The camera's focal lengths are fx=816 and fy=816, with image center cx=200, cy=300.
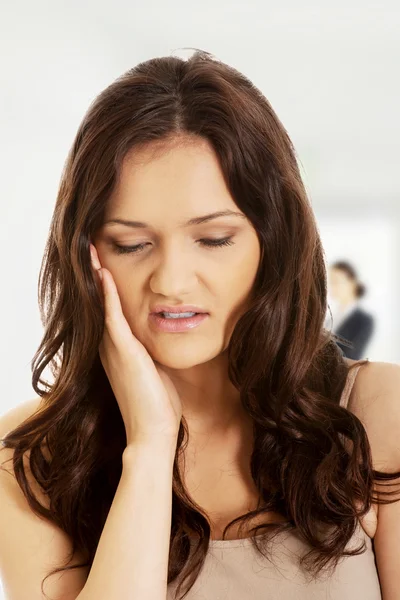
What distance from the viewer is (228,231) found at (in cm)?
119

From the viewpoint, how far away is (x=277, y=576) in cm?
121

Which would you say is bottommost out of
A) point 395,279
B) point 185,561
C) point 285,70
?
point 395,279

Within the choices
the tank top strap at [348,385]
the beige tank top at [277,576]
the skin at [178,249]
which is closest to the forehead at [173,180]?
the skin at [178,249]

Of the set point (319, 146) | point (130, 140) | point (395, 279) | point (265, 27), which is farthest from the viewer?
point (395, 279)

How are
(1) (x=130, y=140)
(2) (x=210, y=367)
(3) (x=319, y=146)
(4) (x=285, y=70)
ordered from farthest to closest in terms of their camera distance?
(3) (x=319, y=146), (4) (x=285, y=70), (2) (x=210, y=367), (1) (x=130, y=140)

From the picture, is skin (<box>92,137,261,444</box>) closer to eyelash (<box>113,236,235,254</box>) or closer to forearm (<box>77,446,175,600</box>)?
eyelash (<box>113,236,235,254</box>)

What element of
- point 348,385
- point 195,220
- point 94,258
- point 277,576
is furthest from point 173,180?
point 277,576

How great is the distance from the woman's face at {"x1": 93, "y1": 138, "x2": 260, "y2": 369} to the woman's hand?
0.02 meters

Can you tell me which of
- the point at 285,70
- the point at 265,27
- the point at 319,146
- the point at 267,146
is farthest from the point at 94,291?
the point at 319,146

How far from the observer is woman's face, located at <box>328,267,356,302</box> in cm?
553

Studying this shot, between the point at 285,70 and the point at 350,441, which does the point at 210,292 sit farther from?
the point at 285,70

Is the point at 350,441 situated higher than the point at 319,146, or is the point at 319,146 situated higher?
the point at 319,146

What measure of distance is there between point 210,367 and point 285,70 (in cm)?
548

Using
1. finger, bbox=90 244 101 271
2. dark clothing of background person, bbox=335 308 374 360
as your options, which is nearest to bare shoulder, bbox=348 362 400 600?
finger, bbox=90 244 101 271
